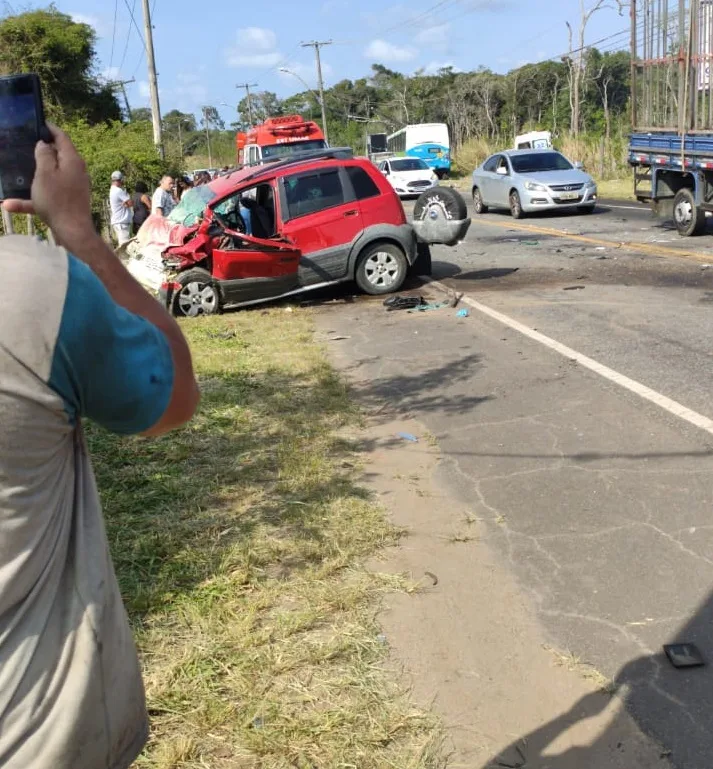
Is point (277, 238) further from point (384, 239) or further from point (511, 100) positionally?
point (511, 100)

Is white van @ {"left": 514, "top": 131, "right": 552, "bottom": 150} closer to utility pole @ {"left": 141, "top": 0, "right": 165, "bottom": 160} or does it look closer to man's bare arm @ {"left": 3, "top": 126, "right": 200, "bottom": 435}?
utility pole @ {"left": 141, "top": 0, "right": 165, "bottom": 160}

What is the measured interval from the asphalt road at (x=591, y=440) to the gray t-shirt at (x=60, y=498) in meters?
2.06

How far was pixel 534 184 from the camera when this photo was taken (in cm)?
2295

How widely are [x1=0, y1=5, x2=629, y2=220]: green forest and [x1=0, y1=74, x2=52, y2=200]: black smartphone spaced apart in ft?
66.0

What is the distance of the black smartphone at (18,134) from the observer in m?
1.69

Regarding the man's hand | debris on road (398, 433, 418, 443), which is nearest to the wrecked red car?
debris on road (398, 433, 418, 443)

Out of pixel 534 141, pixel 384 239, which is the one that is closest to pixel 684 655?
pixel 384 239

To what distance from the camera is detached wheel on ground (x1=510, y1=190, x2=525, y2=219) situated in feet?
77.1

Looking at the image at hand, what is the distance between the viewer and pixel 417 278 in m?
14.0

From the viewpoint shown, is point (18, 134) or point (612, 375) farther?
point (612, 375)

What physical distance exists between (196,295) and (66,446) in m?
10.6

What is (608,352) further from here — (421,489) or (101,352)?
(101,352)

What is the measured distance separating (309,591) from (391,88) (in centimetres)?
10062

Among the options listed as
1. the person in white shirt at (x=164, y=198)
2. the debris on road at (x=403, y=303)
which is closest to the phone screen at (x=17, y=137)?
the debris on road at (x=403, y=303)
